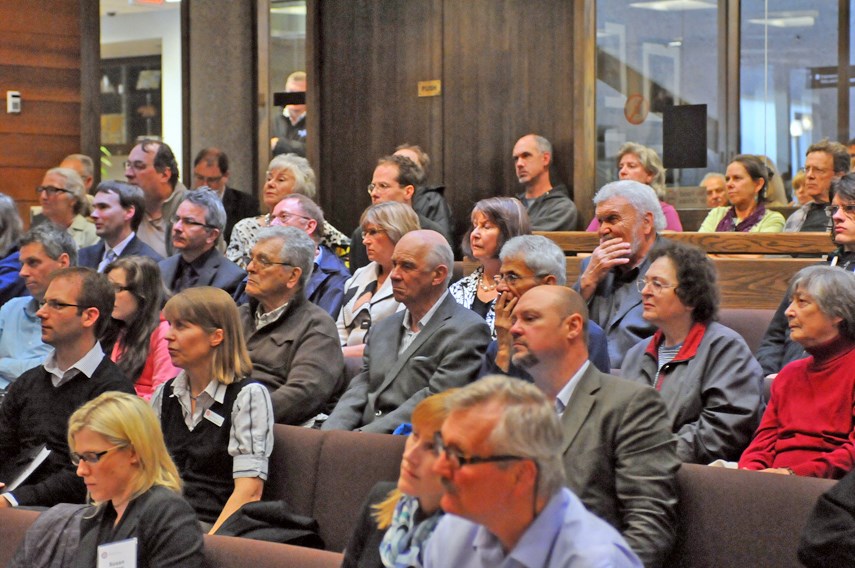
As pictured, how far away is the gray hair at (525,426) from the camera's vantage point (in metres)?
1.90

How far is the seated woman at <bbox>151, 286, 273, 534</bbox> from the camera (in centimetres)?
348

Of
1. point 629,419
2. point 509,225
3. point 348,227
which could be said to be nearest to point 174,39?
point 348,227

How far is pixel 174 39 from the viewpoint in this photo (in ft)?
42.4

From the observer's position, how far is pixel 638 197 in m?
4.45

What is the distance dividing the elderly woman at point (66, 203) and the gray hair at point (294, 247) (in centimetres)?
268

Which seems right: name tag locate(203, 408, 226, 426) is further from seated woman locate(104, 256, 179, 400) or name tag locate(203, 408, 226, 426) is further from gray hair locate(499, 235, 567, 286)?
gray hair locate(499, 235, 567, 286)

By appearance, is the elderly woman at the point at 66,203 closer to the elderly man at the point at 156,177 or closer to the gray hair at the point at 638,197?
the elderly man at the point at 156,177

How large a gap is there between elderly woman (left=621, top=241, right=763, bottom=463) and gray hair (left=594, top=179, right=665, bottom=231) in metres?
0.62

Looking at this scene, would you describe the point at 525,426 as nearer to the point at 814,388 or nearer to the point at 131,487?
the point at 131,487

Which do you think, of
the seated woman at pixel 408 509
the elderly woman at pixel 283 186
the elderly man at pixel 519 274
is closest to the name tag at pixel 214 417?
the elderly man at pixel 519 274

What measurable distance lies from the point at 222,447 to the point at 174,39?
10056 millimetres

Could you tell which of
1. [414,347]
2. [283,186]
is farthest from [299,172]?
[414,347]

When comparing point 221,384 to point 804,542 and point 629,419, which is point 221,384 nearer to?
point 629,419

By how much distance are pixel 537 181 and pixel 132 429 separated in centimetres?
401
